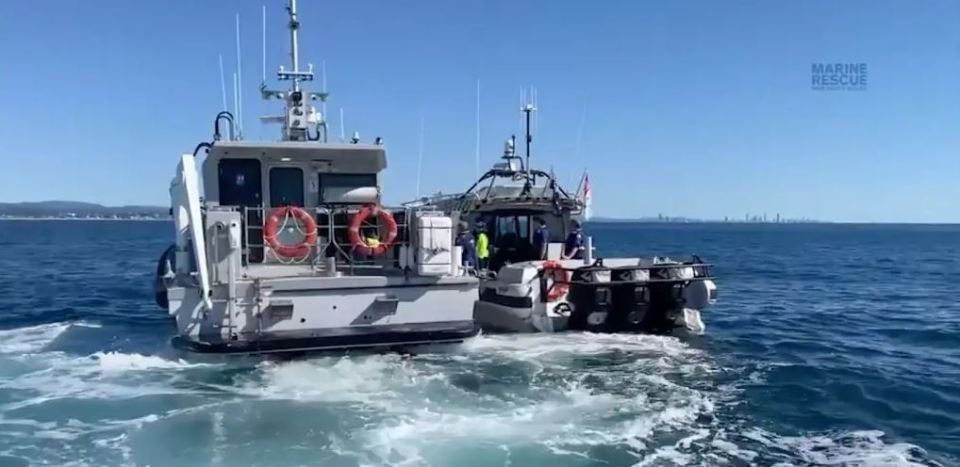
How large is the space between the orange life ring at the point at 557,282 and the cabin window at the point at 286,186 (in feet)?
16.9

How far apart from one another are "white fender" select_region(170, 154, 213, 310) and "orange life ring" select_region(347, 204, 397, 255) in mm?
2539

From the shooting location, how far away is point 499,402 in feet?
33.0

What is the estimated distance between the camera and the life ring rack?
49.9ft

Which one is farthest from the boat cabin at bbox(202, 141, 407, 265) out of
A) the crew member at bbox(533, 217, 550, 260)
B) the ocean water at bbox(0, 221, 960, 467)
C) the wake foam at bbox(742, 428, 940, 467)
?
the wake foam at bbox(742, 428, 940, 467)

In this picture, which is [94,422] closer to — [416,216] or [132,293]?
[416,216]

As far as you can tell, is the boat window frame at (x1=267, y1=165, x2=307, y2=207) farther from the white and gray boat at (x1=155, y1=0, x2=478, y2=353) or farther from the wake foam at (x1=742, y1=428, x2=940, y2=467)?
the wake foam at (x1=742, y1=428, x2=940, y2=467)

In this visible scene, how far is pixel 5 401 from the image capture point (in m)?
9.80

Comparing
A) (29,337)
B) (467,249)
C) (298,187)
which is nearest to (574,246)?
(467,249)

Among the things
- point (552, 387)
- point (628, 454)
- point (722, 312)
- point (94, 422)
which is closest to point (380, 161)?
point (552, 387)

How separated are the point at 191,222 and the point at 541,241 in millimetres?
8780

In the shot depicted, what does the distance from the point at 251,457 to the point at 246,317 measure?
4.17m

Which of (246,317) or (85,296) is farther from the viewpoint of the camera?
(85,296)

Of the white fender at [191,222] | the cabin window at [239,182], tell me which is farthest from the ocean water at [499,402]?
the cabin window at [239,182]

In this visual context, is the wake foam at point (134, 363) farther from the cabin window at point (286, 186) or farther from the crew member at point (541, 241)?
the crew member at point (541, 241)
